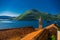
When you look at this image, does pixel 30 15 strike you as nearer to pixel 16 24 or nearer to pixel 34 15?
pixel 34 15

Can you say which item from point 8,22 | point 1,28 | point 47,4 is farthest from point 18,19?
point 47,4

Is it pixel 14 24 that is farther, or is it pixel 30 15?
pixel 30 15

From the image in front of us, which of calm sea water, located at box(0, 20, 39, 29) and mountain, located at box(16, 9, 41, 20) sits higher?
mountain, located at box(16, 9, 41, 20)

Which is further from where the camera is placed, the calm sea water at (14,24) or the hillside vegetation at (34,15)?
the hillside vegetation at (34,15)

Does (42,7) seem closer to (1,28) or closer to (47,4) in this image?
(47,4)

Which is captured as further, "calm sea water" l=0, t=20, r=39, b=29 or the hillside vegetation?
the hillside vegetation

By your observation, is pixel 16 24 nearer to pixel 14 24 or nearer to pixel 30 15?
pixel 14 24

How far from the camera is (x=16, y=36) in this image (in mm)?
2965

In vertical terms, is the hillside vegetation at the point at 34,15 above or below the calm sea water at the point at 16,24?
above

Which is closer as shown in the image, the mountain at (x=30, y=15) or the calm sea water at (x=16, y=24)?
the calm sea water at (x=16, y=24)

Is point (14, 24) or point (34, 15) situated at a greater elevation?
point (34, 15)

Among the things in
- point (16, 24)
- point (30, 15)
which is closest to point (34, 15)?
point (30, 15)

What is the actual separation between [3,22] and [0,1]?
450mm

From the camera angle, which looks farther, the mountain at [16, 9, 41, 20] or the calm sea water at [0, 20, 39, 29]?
the mountain at [16, 9, 41, 20]
